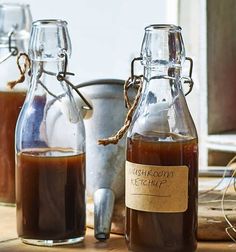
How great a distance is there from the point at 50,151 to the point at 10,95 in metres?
0.17

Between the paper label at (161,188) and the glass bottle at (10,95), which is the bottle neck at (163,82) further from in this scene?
the glass bottle at (10,95)

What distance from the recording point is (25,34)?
103 centimetres

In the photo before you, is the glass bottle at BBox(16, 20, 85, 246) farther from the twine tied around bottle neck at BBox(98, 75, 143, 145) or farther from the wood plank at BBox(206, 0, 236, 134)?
the wood plank at BBox(206, 0, 236, 134)

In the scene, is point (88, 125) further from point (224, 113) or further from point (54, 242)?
point (224, 113)

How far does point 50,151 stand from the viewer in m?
0.83

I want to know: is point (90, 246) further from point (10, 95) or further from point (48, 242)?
point (10, 95)

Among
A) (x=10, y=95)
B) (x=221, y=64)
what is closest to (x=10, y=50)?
(x=10, y=95)

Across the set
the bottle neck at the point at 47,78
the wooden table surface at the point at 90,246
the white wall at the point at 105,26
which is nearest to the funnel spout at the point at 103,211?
the wooden table surface at the point at 90,246

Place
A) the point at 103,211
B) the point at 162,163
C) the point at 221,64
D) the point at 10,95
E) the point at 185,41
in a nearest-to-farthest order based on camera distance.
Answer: the point at 162,163
the point at 103,211
the point at 10,95
the point at 221,64
the point at 185,41

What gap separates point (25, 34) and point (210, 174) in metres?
0.33

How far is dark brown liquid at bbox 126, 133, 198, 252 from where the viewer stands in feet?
2.46

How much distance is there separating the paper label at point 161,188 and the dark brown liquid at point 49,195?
0.28 feet

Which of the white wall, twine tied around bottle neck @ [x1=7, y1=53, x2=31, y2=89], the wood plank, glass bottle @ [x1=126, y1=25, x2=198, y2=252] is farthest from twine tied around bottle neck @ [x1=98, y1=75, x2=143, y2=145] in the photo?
the white wall

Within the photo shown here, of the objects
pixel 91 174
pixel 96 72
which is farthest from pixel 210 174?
pixel 96 72
